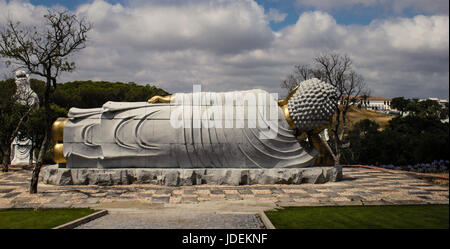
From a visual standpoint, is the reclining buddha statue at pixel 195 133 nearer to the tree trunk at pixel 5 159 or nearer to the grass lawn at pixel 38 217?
the grass lawn at pixel 38 217

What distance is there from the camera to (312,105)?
9.38 meters

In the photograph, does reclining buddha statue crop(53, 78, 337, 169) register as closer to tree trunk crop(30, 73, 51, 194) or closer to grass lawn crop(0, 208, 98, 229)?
tree trunk crop(30, 73, 51, 194)

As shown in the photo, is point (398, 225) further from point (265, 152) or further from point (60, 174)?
point (60, 174)

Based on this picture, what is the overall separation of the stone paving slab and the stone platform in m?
0.21

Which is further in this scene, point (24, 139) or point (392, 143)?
point (392, 143)

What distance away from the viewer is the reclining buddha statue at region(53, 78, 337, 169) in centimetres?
934

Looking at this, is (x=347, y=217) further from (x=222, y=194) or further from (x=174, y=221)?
(x=222, y=194)

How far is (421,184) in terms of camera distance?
30.0 feet

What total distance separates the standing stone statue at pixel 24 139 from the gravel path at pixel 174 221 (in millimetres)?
12171

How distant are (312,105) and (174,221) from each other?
5.47 m

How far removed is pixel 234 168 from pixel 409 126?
16836 mm

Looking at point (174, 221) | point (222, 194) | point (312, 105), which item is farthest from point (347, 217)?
point (312, 105)

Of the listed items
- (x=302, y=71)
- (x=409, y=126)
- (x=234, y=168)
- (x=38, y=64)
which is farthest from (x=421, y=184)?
(x=409, y=126)
